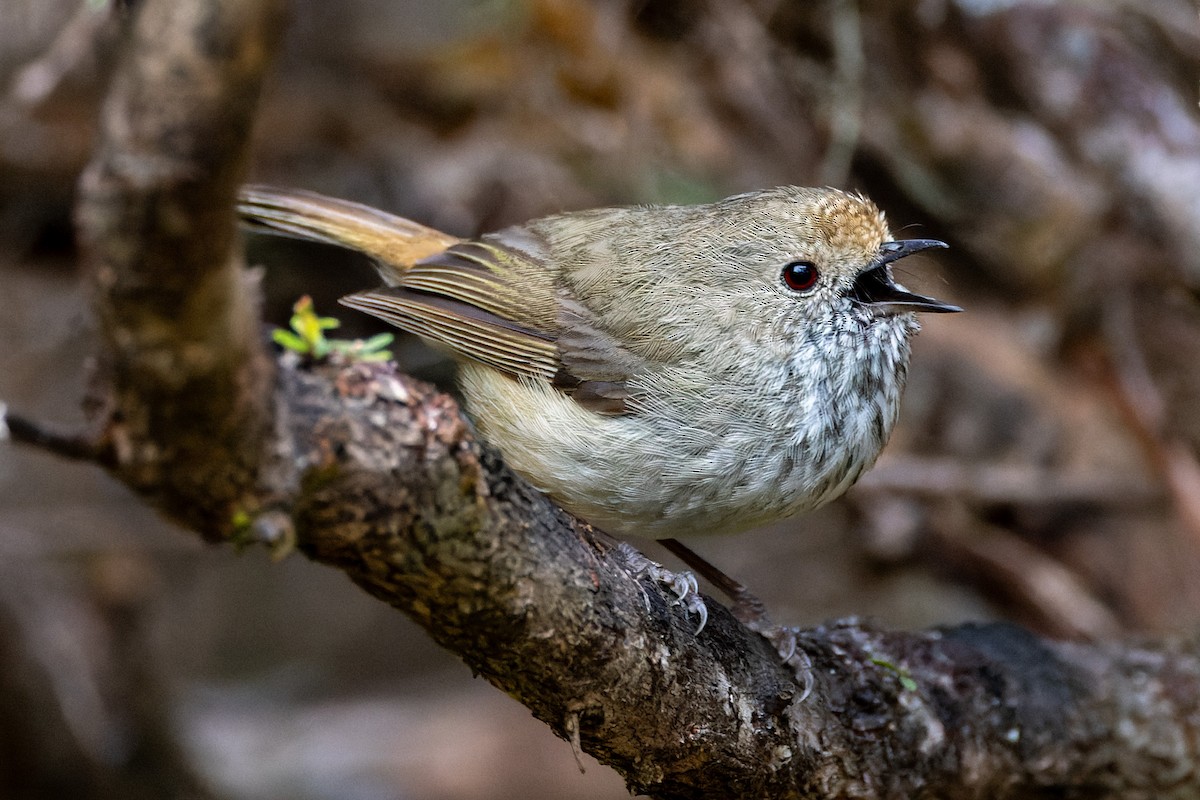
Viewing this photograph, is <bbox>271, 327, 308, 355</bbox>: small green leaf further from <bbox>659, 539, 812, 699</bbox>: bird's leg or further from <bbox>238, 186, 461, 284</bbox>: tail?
<bbox>238, 186, 461, 284</bbox>: tail

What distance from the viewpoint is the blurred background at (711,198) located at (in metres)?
5.50

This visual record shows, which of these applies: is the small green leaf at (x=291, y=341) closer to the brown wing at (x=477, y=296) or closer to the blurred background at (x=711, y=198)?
the brown wing at (x=477, y=296)

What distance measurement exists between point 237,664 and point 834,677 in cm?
405

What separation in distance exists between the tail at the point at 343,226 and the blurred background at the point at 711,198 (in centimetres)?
182

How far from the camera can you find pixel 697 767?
269 cm

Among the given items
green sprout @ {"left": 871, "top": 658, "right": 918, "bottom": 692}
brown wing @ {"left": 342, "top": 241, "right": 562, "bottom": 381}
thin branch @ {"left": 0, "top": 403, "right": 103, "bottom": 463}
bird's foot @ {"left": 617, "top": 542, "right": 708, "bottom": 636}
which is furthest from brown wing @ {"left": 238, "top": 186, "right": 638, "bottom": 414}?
thin branch @ {"left": 0, "top": 403, "right": 103, "bottom": 463}

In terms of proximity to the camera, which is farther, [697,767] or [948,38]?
[948,38]

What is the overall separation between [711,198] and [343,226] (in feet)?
7.27

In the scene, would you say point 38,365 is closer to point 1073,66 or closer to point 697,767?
point 697,767

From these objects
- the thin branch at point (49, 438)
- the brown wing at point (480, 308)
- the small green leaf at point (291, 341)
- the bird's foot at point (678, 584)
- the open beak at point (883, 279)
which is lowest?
the bird's foot at point (678, 584)

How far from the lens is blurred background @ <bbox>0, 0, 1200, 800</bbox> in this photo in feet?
18.1

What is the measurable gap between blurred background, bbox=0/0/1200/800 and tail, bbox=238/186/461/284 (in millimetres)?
1823

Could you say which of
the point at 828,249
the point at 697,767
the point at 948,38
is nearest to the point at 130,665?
the point at 697,767

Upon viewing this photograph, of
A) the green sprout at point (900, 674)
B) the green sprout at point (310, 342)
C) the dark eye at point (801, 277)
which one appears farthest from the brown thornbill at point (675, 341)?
the green sprout at point (310, 342)
